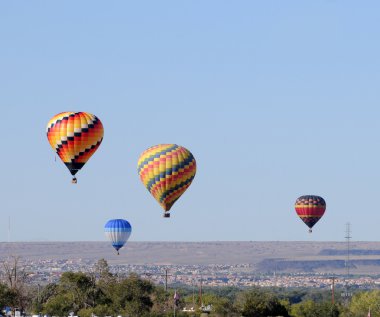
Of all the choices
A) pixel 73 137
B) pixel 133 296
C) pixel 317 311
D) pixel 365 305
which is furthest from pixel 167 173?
pixel 365 305

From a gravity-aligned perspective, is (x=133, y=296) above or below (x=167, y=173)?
below

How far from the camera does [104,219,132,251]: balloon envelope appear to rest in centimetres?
14062

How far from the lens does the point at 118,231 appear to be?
142 metres

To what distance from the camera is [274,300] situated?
14412 cm

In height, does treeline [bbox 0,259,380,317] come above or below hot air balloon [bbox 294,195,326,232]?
below

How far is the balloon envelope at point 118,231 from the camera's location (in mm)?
140625

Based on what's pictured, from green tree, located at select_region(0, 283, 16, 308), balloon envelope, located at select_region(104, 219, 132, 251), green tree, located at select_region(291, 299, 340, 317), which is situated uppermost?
balloon envelope, located at select_region(104, 219, 132, 251)

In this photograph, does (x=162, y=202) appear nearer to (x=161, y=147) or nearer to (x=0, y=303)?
(x=161, y=147)

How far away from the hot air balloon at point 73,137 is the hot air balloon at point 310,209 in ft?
145

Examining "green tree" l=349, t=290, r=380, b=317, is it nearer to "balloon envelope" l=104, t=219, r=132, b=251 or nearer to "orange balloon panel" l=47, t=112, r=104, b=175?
"balloon envelope" l=104, t=219, r=132, b=251

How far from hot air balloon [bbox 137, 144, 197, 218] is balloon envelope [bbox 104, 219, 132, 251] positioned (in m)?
33.4

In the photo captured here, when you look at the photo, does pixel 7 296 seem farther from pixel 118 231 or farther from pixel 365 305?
pixel 365 305

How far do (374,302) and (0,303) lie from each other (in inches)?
2641

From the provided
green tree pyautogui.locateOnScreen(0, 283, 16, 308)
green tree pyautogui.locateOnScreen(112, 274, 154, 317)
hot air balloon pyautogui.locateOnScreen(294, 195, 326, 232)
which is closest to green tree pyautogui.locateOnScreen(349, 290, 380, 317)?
hot air balloon pyautogui.locateOnScreen(294, 195, 326, 232)
